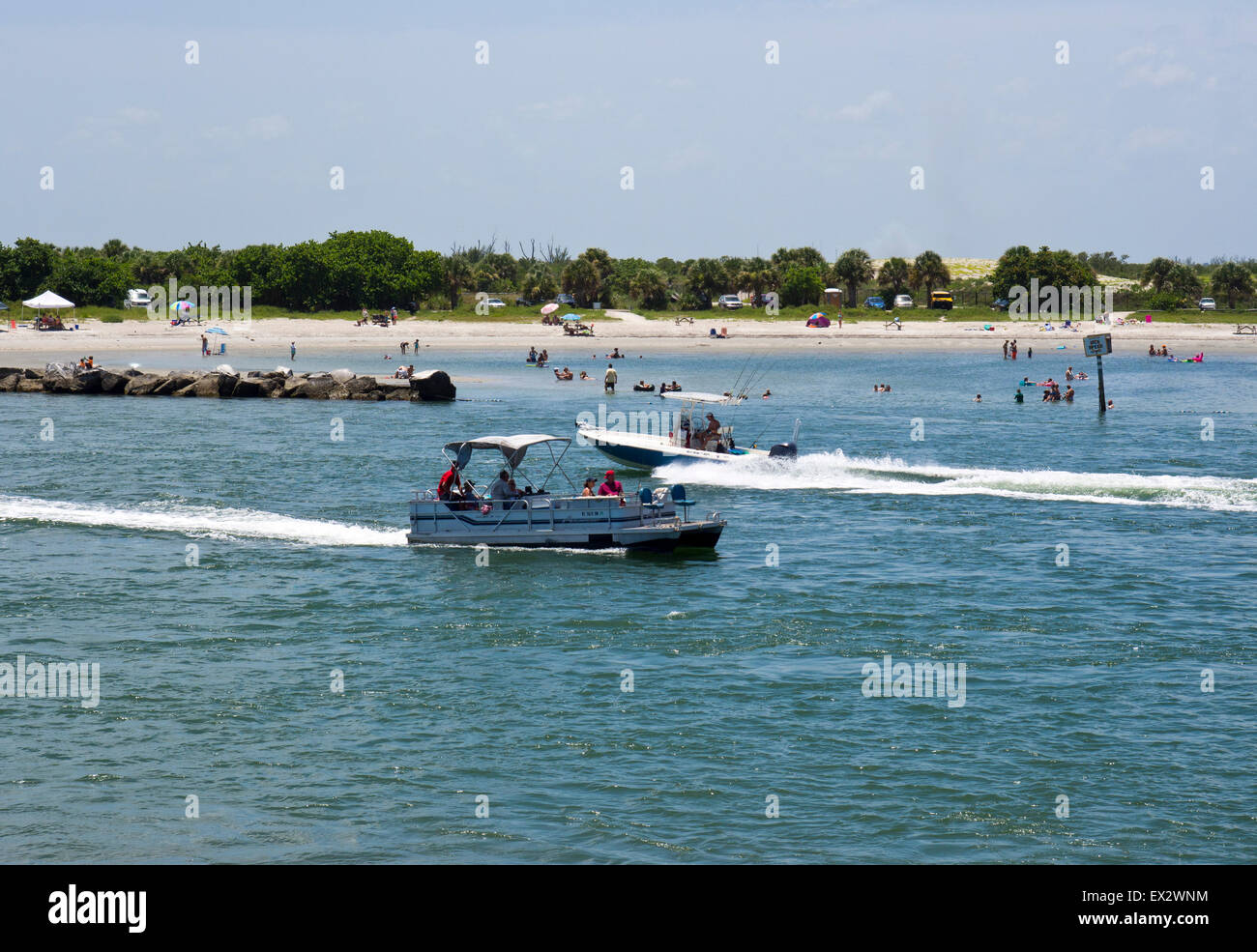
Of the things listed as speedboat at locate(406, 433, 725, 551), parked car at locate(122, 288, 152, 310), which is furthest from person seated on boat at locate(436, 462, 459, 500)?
parked car at locate(122, 288, 152, 310)

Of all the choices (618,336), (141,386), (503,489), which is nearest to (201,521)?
(503,489)

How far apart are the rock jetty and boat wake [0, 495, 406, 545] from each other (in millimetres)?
37186

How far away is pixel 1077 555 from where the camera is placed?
34594 mm

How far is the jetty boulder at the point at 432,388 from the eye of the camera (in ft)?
253

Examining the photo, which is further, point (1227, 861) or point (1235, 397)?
point (1235, 397)

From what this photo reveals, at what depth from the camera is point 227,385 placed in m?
80.8

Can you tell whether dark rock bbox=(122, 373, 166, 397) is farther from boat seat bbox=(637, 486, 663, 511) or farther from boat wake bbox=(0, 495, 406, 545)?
boat seat bbox=(637, 486, 663, 511)

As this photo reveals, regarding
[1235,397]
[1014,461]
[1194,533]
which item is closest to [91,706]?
[1194,533]

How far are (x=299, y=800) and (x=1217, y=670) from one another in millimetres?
17812

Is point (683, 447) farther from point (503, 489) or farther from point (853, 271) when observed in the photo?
point (853, 271)

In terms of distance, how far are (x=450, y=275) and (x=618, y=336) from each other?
1253 inches

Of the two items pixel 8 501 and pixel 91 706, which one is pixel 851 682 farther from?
pixel 8 501
